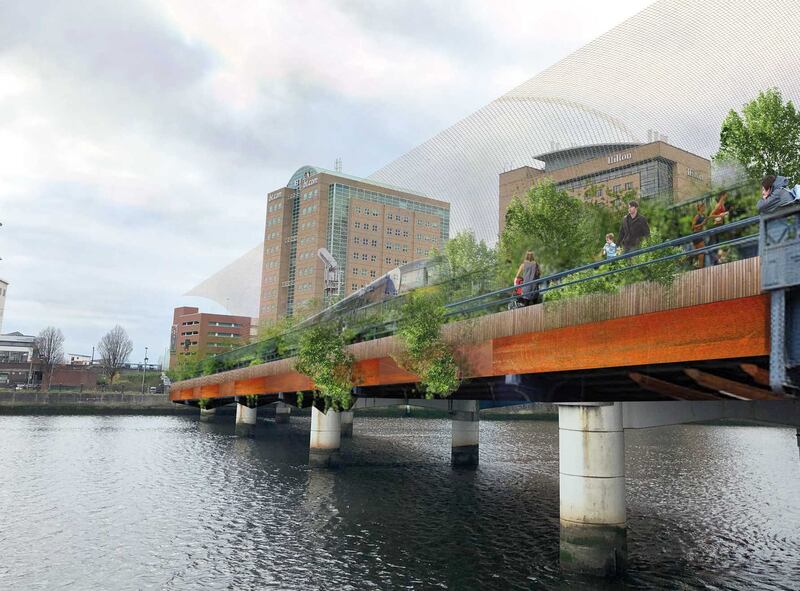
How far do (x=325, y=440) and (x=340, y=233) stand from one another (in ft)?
419

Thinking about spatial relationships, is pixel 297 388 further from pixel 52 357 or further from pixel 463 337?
pixel 52 357

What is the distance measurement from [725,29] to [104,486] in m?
136

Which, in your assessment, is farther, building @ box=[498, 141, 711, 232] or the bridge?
building @ box=[498, 141, 711, 232]

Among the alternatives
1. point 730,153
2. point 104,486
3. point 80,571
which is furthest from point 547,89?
point 80,571

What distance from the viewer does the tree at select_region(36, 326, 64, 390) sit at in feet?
474

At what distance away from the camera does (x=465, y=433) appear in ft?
145

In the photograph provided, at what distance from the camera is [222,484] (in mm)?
35125

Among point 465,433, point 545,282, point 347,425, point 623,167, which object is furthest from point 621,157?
point 545,282

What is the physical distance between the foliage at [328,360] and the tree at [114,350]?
139094mm

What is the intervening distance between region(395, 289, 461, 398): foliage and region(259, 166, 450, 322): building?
139m

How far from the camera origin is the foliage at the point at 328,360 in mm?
29281
